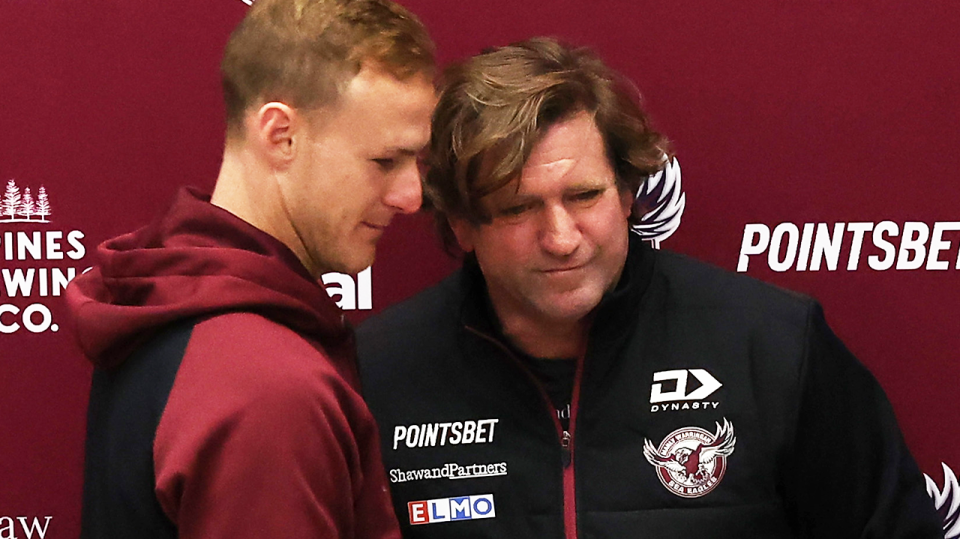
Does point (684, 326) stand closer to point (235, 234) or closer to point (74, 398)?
point (235, 234)

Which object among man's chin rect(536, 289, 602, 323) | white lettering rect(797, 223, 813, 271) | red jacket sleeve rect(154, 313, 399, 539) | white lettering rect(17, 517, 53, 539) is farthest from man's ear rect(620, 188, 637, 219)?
white lettering rect(17, 517, 53, 539)

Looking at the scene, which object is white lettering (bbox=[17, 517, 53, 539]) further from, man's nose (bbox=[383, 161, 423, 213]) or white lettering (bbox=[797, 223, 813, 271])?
white lettering (bbox=[797, 223, 813, 271])

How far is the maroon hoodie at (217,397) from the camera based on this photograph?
0.87m

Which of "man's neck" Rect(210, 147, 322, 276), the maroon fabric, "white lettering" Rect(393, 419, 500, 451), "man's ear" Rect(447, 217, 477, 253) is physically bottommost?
"white lettering" Rect(393, 419, 500, 451)

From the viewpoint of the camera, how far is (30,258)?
1650 millimetres

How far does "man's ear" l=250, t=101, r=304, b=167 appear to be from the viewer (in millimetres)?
1051

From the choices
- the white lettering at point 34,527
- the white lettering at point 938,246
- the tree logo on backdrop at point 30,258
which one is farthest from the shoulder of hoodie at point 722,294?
the white lettering at point 34,527

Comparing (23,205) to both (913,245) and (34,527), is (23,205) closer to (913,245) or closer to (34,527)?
(34,527)

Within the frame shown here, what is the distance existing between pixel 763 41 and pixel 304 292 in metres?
0.89

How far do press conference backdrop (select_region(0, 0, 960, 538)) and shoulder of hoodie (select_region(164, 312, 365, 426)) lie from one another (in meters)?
0.75

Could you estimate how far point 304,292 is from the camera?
40.4 inches

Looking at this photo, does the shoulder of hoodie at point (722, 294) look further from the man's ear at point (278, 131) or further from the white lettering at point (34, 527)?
the white lettering at point (34, 527)

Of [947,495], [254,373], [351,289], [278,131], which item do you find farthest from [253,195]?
[947,495]

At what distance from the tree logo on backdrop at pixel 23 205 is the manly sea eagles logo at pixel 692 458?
94 centimetres
